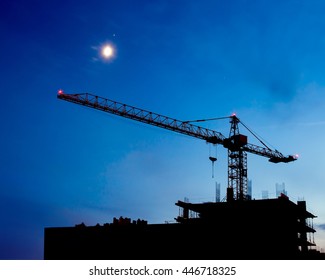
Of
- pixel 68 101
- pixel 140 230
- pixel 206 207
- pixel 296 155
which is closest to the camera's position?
pixel 140 230

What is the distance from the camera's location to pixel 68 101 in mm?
106188

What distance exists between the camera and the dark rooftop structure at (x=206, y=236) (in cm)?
7406

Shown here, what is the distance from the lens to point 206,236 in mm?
76500

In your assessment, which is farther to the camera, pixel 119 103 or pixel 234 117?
pixel 234 117

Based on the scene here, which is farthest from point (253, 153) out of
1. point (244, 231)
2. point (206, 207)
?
point (244, 231)

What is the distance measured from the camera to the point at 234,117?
121312 millimetres

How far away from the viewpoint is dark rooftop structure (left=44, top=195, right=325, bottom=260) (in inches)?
2916

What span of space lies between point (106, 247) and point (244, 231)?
93.5 feet
